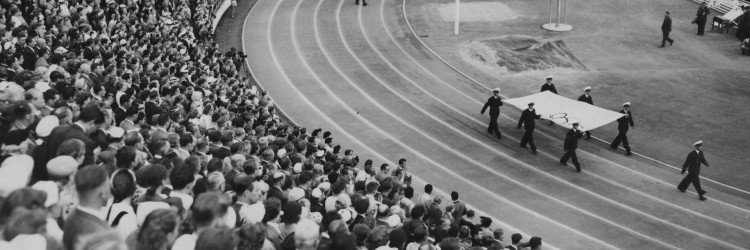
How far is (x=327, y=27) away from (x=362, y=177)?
22632 mm

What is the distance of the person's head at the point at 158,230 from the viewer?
589 centimetres

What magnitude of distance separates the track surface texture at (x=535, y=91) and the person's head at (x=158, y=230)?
38.0 feet

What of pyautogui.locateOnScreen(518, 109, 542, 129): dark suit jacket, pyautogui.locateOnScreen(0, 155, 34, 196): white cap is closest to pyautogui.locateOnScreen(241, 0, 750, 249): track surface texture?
pyautogui.locateOnScreen(518, 109, 542, 129): dark suit jacket

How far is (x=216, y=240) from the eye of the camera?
562 centimetres

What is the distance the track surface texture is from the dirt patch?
0.54 metres

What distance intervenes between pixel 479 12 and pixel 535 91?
11.1m

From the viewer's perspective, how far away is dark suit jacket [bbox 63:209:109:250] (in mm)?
6020

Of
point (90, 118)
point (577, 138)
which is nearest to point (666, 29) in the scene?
point (577, 138)

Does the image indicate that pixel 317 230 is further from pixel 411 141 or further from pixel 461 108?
pixel 461 108

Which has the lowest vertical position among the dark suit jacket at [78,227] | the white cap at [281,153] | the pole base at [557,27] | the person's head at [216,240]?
the white cap at [281,153]

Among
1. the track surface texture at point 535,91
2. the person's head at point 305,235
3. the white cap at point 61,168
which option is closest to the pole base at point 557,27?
the track surface texture at point 535,91

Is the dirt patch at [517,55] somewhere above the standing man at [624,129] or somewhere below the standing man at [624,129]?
above

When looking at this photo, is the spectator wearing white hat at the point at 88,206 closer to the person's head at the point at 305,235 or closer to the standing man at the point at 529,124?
the person's head at the point at 305,235

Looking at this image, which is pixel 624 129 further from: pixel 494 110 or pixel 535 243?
pixel 535 243
